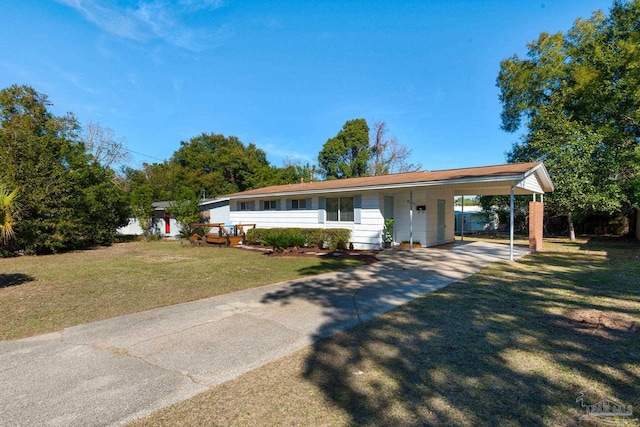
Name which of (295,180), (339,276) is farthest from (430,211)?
(295,180)

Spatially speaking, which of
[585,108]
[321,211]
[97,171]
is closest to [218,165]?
[97,171]

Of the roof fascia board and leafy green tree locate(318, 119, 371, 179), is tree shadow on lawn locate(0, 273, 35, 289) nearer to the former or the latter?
the roof fascia board

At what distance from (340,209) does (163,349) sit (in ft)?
36.9

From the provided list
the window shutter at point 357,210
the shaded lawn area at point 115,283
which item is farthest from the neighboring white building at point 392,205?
the shaded lawn area at point 115,283

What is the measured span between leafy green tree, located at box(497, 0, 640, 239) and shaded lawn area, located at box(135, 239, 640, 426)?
13432 mm

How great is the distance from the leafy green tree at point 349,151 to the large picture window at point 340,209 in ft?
62.8

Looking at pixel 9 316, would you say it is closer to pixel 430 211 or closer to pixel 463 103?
pixel 430 211

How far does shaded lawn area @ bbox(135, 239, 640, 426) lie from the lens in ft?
7.54

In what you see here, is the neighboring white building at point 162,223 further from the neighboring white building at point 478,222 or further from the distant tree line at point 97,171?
the neighboring white building at point 478,222

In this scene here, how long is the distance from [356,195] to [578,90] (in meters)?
15.9

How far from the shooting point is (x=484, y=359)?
3.20 metres

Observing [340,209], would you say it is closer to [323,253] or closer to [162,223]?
[323,253]

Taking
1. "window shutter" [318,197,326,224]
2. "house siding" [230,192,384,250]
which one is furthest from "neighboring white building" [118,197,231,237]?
"window shutter" [318,197,326,224]

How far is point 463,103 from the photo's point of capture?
22344 millimetres
